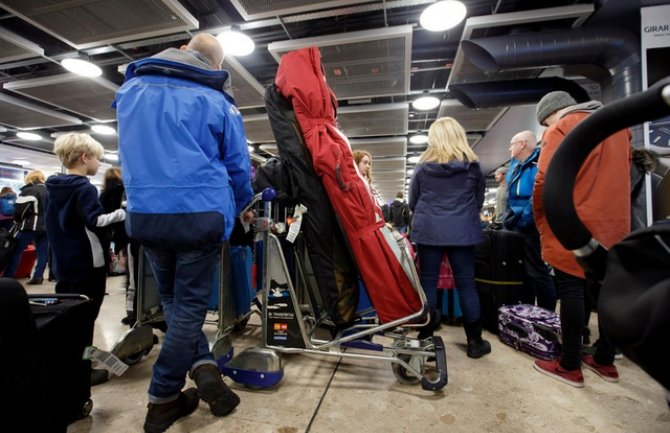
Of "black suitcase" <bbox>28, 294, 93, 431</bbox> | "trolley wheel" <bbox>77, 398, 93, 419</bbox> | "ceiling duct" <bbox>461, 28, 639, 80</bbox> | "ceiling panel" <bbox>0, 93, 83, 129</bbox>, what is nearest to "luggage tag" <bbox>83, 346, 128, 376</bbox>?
"black suitcase" <bbox>28, 294, 93, 431</bbox>

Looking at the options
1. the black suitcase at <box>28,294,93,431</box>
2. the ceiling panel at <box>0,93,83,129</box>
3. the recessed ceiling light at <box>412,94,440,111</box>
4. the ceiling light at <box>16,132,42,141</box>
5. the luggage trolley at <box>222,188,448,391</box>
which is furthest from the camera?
the ceiling light at <box>16,132,42,141</box>

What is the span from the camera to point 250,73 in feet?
15.4

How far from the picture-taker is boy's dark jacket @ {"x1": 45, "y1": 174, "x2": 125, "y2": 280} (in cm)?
169

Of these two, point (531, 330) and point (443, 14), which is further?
point (443, 14)

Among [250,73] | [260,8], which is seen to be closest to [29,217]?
[250,73]

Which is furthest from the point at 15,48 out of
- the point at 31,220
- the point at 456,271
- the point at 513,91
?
the point at 513,91

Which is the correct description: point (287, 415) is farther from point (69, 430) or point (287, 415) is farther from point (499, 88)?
point (499, 88)

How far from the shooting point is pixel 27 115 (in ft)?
19.7

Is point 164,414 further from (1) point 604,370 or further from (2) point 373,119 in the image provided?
(2) point 373,119

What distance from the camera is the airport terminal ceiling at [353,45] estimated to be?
10.5 ft

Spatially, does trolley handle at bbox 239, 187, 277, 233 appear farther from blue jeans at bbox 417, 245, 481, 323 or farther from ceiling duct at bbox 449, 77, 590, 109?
ceiling duct at bbox 449, 77, 590, 109

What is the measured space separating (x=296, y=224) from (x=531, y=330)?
1.74 meters

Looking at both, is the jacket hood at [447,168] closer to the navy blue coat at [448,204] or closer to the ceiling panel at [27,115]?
the navy blue coat at [448,204]

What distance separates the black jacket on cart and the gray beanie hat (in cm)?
144
